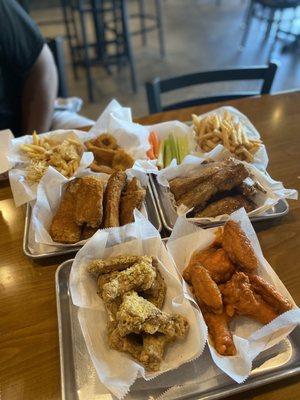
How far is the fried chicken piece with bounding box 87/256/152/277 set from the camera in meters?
0.93

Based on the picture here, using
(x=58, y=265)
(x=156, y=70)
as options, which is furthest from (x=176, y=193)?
(x=156, y=70)

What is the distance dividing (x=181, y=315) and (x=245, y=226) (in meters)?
0.36

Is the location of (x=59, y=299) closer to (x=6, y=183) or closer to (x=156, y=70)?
(x=6, y=183)

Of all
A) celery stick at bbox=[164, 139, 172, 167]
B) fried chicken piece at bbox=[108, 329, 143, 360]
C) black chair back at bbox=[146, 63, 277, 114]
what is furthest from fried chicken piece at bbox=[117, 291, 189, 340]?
black chair back at bbox=[146, 63, 277, 114]

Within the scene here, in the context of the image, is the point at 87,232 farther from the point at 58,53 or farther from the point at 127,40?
the point at 127,40

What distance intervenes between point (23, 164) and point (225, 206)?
2.74 ft

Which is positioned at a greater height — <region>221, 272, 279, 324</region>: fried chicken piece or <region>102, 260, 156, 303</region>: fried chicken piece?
<region>102, 260, 156, 303</region>: fried chicken piece

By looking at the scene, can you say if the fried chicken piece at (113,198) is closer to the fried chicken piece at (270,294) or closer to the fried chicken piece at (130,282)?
the fried chicken piece at (130,282)

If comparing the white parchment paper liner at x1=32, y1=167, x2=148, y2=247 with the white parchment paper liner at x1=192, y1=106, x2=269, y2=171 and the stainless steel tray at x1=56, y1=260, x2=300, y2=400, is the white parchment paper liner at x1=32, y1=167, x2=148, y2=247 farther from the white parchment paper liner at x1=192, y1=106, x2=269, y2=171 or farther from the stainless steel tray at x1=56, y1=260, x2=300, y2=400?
the white parchment paper liner at x1=192, y1=106, x2=269, y2=171

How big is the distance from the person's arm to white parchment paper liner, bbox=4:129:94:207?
0.54 meters

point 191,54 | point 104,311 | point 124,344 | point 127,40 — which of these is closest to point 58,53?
point 104,311

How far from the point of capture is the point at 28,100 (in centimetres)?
194

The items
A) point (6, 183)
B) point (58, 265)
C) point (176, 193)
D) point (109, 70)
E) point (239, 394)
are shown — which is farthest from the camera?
point (109, 70)

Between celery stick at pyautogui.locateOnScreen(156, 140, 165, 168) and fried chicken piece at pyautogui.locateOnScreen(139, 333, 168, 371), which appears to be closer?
fried chicken piece at pyautogui.locateOnScreen(139, 333, 168, 371)
